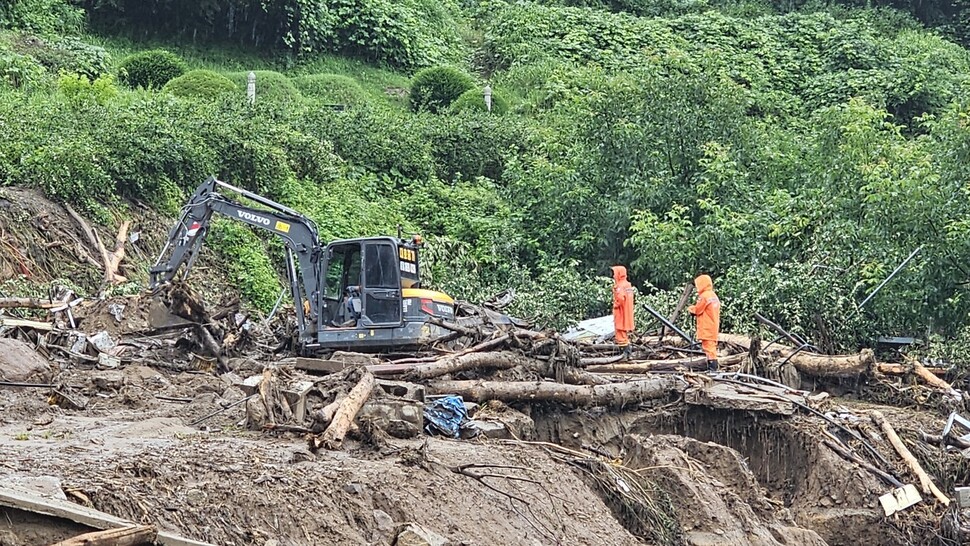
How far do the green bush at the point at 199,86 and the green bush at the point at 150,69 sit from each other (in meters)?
0.94

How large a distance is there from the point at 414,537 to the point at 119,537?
2263 mm

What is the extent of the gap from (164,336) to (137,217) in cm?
641

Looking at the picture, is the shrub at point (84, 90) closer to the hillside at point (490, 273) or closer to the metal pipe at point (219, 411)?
the hillside at point (490, 273)

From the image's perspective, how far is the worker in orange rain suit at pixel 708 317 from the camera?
1591 centimetres

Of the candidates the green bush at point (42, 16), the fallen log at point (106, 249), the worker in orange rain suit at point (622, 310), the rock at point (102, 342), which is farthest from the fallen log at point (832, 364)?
the green bush at point (42, 16)

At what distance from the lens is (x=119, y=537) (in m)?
6.43

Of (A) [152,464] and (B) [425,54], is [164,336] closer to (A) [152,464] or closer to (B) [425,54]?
(A) [152,464]

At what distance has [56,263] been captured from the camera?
19594 millimetres

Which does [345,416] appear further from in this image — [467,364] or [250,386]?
[467,364]

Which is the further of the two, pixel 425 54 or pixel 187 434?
pixel 425 54

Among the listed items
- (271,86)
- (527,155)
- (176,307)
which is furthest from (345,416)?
(271,86)

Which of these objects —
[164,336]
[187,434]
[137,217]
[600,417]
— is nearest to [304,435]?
[187,434]

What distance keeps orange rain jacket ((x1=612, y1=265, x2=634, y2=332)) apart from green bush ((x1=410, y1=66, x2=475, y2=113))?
1649 cm

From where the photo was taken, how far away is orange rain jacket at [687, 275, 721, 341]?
15.9m
